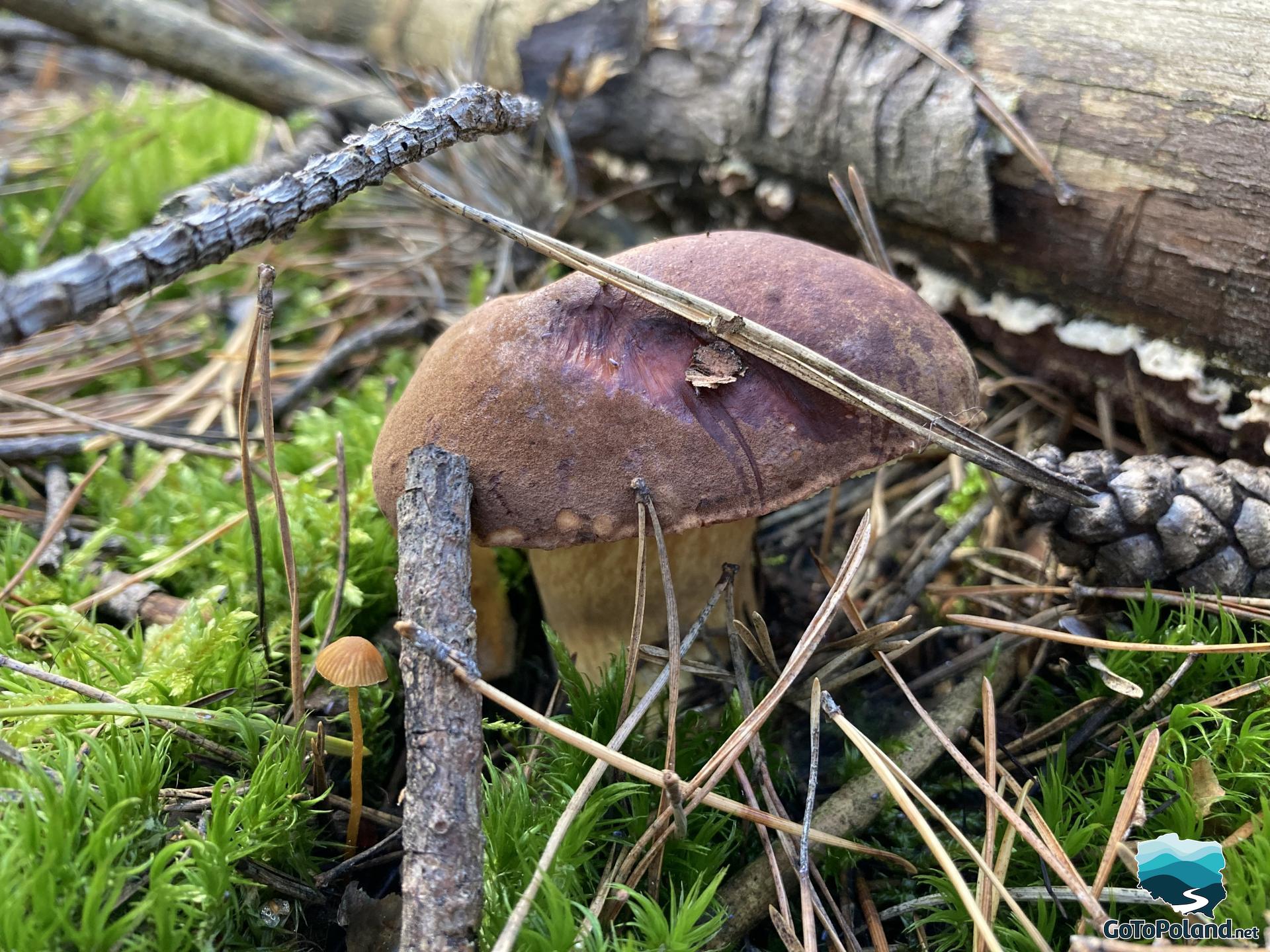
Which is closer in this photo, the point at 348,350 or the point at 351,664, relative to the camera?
the point at 351,664

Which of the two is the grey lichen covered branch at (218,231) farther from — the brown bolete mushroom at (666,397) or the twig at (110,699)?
the twig at (110,699)

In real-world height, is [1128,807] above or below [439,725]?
below

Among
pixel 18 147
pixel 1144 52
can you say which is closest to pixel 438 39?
pixel 18 147

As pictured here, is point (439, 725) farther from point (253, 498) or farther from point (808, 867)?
point (253, 498)

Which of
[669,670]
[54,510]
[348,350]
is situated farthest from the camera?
[348,350]

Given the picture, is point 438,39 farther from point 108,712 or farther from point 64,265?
point 108,712

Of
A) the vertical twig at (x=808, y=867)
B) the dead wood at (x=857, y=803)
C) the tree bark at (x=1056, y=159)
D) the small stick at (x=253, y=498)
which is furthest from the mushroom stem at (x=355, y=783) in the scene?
the tree bark at (x=1056, y=159)

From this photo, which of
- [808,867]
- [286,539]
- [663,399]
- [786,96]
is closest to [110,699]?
[286,539]
